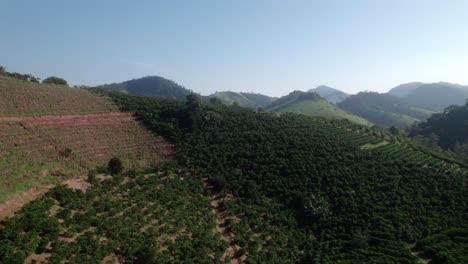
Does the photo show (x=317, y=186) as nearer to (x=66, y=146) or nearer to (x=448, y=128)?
(x=66, y=146)

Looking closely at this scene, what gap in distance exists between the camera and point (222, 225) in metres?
35.2

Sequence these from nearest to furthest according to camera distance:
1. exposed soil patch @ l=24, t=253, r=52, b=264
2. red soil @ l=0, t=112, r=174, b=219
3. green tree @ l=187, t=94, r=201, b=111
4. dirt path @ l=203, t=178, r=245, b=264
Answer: exposed soil patch @ l=24, t=253, r=52, b=264 → dirt path @ l=203, t=178, r=245, b=264 → red soil @ l=0, t=112, r=174, b=219 → green tree @ l=187, t=94, r=201, b=111

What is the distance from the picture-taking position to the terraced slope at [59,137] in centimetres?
3409

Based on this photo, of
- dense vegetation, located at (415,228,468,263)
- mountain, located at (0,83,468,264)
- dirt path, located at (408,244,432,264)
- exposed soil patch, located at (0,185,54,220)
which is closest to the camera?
exposed soil patch, located at (0,185,54,220)

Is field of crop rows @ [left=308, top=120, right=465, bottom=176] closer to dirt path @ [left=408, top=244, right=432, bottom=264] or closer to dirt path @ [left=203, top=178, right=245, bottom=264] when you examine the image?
dirt path @ [left=408, top=244, right=432, bottom=264]

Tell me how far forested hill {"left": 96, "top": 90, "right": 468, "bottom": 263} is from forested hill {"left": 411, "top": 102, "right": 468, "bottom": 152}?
6206cm

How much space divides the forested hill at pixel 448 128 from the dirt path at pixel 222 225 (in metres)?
96.5

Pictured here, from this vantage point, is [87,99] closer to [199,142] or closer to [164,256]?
[199,142]

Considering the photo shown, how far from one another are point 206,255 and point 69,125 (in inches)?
1300

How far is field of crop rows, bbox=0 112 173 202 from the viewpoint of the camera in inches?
1309

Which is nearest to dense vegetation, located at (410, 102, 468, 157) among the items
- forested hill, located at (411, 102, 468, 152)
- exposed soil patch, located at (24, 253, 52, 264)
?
forested hill, located at (411, 102, 468, 152)

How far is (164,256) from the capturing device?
26.9 m

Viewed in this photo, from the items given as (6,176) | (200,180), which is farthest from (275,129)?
(6,176)

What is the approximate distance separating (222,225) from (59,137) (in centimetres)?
2725
